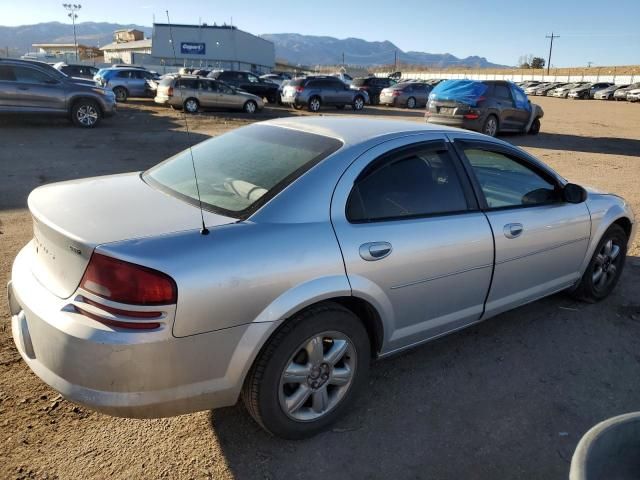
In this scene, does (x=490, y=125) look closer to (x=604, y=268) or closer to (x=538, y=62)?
(x=604, y=268)

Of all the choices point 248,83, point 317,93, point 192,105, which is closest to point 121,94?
point 248,83

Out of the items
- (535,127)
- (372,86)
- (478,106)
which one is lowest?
(535,127)

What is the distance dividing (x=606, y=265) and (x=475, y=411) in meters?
2.28

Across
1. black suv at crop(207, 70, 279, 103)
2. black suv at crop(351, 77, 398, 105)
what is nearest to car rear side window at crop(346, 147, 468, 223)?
black suv at crop(207, 70, 279, 103)

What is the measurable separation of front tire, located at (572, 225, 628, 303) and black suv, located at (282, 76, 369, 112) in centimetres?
2003

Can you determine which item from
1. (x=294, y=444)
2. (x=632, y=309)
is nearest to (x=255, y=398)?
(x=294, y=444)

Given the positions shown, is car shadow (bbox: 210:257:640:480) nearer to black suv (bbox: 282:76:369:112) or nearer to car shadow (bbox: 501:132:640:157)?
car shadow (bbox: 501:132:640:157)

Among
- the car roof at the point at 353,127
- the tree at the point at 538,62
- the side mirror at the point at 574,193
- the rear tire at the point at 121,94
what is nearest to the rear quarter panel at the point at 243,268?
the car roof at the point at 353,127

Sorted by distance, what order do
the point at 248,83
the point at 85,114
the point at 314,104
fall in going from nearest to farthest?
the point at 85,114 → the point at 314,104 → the point at 248,83

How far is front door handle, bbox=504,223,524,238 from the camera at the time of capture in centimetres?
334

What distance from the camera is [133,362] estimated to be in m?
2.12

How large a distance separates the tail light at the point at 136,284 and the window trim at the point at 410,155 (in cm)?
99

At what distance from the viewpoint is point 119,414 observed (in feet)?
7.25

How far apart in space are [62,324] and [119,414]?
453 millimetres
